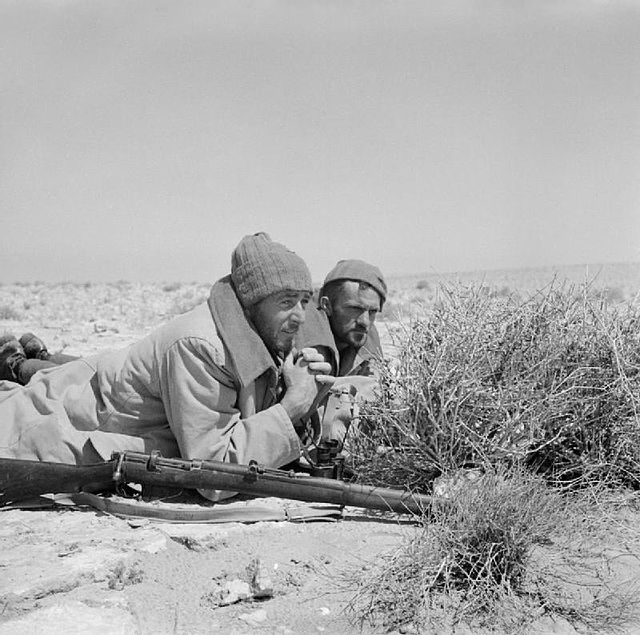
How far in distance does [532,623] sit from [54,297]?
21960 mm

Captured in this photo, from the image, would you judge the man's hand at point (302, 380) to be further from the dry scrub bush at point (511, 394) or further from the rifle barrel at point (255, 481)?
the rifle barrel at point (255, 481)

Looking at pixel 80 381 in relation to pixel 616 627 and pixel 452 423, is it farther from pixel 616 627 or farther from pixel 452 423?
pixel 616 627

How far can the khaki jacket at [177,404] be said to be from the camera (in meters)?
4.12

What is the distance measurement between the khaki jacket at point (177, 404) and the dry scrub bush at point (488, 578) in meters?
1.16

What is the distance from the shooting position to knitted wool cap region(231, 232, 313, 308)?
424 centimetres

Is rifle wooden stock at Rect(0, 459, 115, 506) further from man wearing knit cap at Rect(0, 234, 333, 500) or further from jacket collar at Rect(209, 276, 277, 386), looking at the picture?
jacket collar at Rect(209, 276, 277, 386)

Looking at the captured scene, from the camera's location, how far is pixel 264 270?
167 inches

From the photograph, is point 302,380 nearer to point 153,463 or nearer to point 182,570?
point 153,463

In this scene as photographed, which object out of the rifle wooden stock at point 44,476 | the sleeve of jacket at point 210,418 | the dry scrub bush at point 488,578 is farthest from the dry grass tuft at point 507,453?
the rifle wooden stock at point 44,476

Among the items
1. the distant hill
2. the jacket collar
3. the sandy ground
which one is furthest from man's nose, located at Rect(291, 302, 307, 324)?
the sandy ground

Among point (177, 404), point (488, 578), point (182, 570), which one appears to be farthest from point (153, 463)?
point (488, 578)

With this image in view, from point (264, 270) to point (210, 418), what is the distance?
0.80 m

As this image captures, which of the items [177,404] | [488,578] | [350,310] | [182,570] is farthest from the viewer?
[350,310]

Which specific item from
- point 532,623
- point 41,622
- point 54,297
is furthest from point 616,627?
point 54,297
